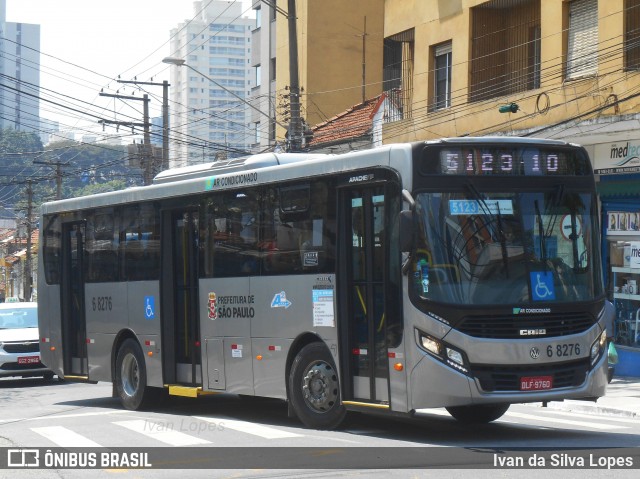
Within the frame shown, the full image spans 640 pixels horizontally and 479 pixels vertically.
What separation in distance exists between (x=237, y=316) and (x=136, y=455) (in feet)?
11.9

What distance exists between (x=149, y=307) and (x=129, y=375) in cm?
139

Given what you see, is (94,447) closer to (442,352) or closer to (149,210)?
(442,352)

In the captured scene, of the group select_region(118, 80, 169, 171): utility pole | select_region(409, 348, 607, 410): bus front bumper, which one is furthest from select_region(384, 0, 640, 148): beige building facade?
select_region(118, 80, 169, 171): utility pole

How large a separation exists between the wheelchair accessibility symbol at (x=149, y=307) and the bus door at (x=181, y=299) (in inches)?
12.2

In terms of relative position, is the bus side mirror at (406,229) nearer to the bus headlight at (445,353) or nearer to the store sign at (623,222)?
the bus headlight at (445,353)

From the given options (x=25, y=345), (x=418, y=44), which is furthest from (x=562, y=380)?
(x=418, y=44)

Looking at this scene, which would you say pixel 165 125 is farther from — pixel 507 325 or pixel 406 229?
pixel 507 325

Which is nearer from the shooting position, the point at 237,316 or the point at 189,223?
the point at 237,316

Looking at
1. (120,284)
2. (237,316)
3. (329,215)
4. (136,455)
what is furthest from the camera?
(120,284)

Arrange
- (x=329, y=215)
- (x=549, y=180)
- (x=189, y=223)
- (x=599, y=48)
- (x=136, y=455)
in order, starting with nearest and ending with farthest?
1. (x=136, y=455)
2. (x=549, y=180)
3. (x=329, y=215)
4. (x=189, y=223)
5. (x=599, y=48)

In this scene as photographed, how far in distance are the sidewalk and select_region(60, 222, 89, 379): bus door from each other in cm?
777

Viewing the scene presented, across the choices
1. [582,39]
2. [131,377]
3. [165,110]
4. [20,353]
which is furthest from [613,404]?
[165,110]

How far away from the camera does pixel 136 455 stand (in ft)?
37.2

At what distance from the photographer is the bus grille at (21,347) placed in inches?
969
